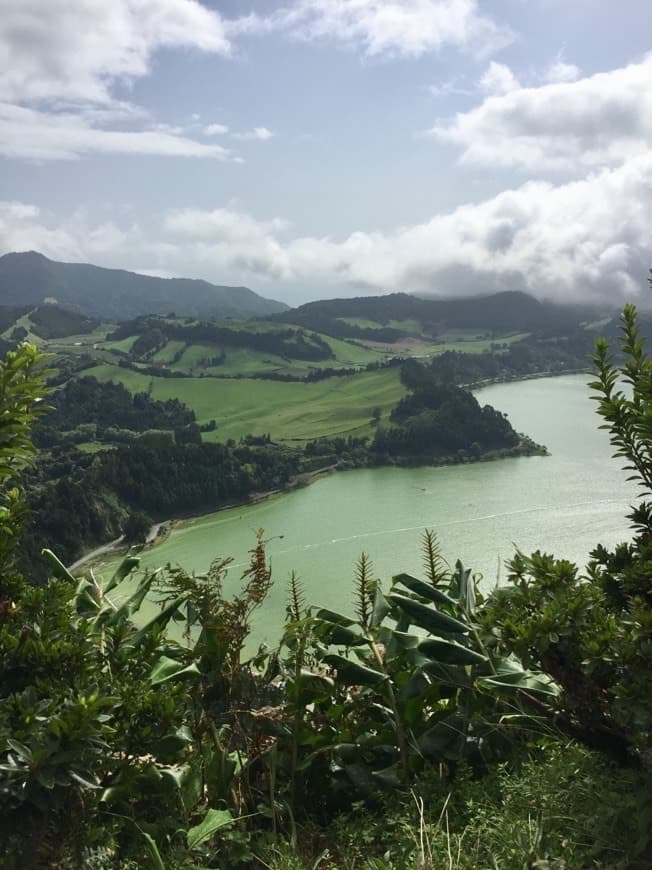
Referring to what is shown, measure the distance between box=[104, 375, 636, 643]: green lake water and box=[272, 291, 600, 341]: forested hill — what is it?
9389 cm

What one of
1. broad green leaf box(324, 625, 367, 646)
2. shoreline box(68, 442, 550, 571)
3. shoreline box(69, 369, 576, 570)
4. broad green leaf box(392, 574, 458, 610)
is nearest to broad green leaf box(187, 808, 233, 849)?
broad green leaf box(324, 625, 367, 646)

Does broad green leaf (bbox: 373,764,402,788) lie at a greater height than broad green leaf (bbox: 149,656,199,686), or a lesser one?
lesser

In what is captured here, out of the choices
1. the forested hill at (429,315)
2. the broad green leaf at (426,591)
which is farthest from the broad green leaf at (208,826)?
the forested hill at (429,315)

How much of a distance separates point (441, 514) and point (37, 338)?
4293 inches

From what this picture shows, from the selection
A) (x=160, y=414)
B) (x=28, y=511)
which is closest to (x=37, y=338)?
(x=160, y=414)

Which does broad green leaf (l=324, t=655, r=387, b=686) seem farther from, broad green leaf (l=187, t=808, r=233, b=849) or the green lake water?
the green lake water

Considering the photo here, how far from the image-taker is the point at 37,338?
129 meters

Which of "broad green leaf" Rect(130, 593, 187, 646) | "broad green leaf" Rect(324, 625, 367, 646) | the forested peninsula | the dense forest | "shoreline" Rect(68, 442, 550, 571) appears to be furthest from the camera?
the forested peninsula

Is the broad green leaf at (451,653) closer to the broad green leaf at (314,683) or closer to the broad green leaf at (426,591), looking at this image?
the broad green leaf at (426,591)

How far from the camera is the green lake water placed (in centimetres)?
2970

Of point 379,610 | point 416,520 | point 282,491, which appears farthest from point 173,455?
point 379,610

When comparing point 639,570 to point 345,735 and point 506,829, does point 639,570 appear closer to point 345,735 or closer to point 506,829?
point 506,829

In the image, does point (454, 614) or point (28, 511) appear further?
point (454, 614)

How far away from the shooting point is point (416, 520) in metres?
38.2
